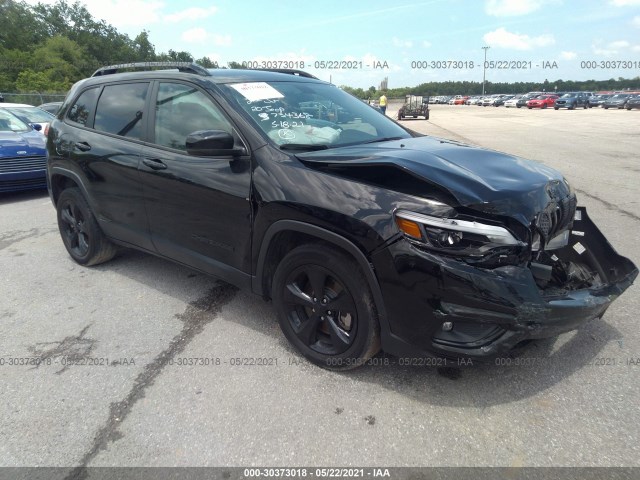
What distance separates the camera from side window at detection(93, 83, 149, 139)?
3.74 m

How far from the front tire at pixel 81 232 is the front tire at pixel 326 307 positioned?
7.93ft

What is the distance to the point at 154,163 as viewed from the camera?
11.4ft

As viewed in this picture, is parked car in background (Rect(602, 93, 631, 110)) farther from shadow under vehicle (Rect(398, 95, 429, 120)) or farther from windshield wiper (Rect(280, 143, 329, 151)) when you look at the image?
windshield wiper (Rect(280, 143, 329, 151))

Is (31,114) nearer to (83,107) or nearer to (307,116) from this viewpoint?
(83,107)

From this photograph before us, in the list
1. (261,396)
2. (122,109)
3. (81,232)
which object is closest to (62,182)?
(81,232)

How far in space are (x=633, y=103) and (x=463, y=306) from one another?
48790mm

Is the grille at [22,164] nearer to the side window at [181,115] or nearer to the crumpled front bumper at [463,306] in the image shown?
the side window at [181,115]

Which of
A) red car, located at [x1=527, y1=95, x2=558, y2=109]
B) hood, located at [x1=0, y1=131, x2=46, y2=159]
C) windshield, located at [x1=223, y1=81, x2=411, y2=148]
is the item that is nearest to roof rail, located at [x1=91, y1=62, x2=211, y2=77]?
windshield, located at [x1=223, y1=81, x2=411, y2=148]

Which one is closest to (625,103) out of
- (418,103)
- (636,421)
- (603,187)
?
(418,103)

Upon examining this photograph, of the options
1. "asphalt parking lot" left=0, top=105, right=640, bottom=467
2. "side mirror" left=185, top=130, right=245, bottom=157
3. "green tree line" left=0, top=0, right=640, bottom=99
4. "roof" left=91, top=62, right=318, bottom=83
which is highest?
"green tree line" left=0, top=0, right=640, bottom=99

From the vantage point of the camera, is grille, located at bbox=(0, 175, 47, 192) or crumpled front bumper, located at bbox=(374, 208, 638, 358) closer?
crumpled front bumper, located at bbox=(374, 208, 638, 358)

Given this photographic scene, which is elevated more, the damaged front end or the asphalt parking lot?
the damaged front end

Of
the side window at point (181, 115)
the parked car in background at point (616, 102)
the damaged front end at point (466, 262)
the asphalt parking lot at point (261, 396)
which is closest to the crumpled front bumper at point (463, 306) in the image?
the damaged front end at point (466, 262)

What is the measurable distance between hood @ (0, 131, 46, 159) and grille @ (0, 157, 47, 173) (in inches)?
2.9
